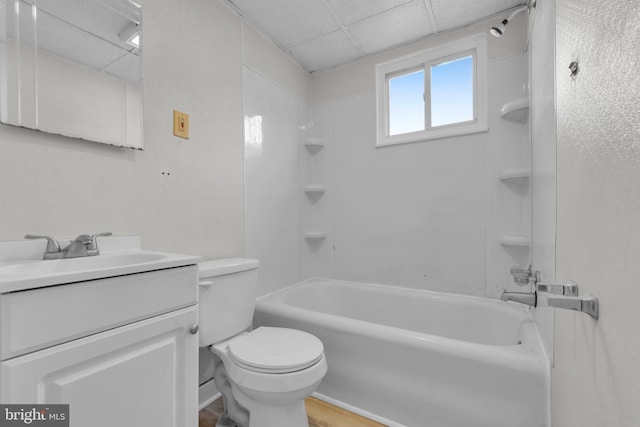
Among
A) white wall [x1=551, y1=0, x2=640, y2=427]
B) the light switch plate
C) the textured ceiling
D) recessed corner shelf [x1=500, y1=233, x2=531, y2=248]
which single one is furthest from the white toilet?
the textured ceiling

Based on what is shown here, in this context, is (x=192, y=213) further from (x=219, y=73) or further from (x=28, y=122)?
(x=219, y=73)

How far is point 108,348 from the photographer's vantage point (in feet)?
2.49

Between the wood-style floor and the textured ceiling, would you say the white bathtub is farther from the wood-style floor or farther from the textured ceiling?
the textured ceiling

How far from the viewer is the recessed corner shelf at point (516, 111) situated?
1.58 metres

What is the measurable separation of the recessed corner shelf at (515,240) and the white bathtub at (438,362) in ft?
1.24

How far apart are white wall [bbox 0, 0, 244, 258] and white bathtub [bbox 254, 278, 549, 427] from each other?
0.71 meters

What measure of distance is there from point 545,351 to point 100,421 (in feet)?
5.13

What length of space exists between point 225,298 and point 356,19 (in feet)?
6.13

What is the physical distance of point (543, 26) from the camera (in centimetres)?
122

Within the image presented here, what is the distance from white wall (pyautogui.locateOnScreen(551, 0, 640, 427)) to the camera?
44 centimetres

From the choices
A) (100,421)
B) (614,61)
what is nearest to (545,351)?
(614,61)

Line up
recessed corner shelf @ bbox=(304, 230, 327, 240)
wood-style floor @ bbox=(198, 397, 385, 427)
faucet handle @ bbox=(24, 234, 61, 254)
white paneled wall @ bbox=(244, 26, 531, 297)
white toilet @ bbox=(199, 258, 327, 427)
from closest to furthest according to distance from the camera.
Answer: faucet handle @ bbox=(24, 234, 61, 254), white toilet @ bbox=(199, 258, 327, 427), wood-style floor @ bbox=(198, 397, 385, 427), white paneled wall @ bbox=(244, 26, 531, 297), recessed corner shelf @ bbox=(304, 230, 327, 240)

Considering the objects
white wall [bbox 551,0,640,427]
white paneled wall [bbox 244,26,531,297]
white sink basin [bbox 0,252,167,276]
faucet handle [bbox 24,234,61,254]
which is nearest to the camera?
white wall [bbox 551,0,640,427]

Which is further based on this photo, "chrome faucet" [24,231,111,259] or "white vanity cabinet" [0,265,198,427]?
"chrome faucet" [24,231,111,259]
